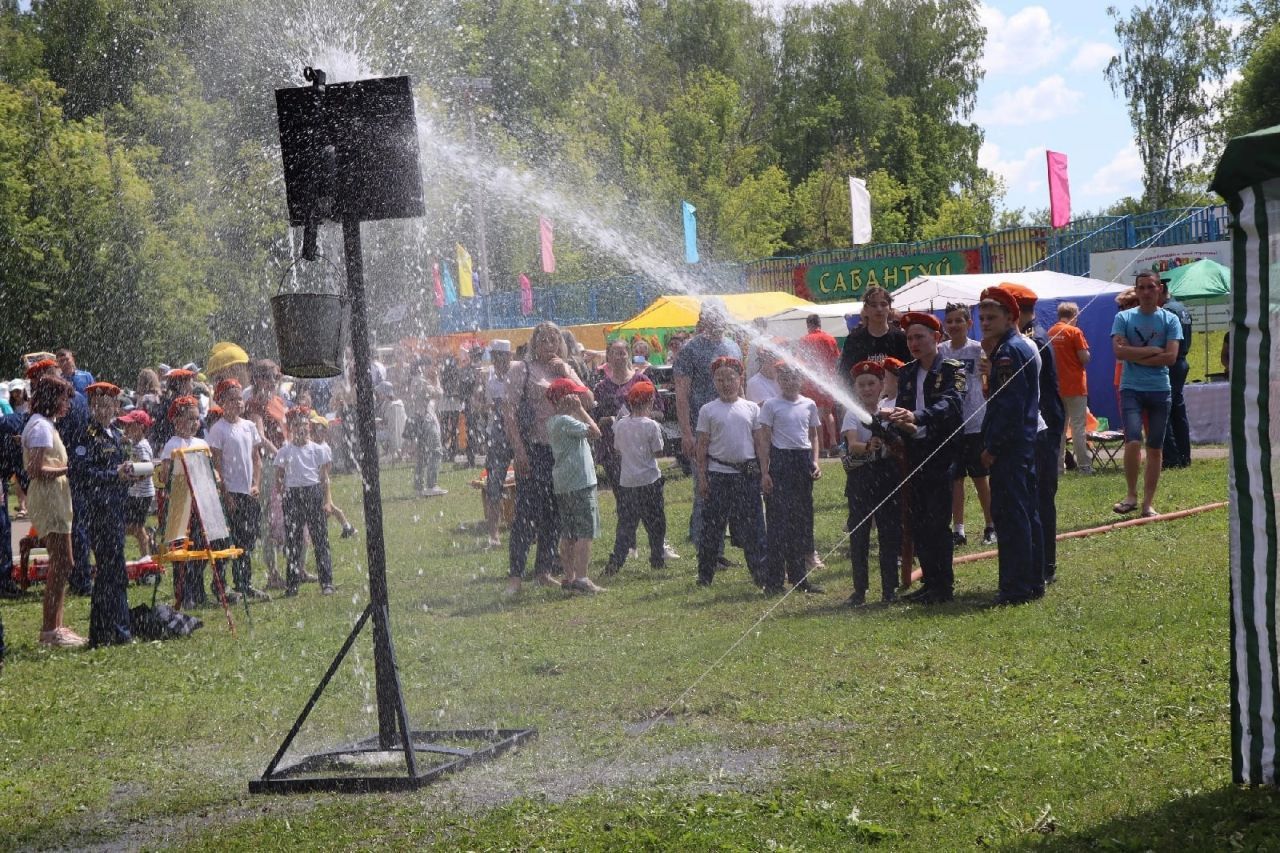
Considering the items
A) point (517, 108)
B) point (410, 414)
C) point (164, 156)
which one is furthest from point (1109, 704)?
point (517, 108)

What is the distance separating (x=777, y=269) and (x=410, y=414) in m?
20.0

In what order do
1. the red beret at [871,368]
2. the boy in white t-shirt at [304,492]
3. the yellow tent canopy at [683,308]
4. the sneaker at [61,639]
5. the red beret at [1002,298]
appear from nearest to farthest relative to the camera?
1. the red beret at [1002,298]
2. the red beret at [871,368]
3. the sneaker at [61,639]
4. the boy in white t-shirt at [304,492]
5. the yellow tent canopy at [683,308]

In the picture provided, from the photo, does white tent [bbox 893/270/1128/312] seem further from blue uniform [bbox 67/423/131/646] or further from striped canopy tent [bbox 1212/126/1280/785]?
striped canopy tent [bbox 1212/126/1280/785]

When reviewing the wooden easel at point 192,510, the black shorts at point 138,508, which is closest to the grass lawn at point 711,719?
the wooden easel at point 192,510

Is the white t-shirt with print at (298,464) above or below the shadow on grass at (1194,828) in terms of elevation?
above

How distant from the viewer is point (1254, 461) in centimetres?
488

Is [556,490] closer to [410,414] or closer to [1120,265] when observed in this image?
[410,414]

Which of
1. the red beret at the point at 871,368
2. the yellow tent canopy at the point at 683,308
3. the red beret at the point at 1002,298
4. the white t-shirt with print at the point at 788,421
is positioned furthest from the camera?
the yellow tent canopy at the point at 683,308

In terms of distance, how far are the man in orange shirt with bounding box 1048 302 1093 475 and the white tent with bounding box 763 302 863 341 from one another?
443 cm

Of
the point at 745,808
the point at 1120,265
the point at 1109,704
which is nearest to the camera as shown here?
the point at 745,808

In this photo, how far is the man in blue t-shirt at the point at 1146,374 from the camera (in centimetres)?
1156

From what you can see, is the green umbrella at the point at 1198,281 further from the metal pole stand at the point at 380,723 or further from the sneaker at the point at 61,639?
the metal pole stand at the point at 380,723

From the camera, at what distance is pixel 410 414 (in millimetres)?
20625

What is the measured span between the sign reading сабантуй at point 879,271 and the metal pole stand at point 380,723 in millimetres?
23898
